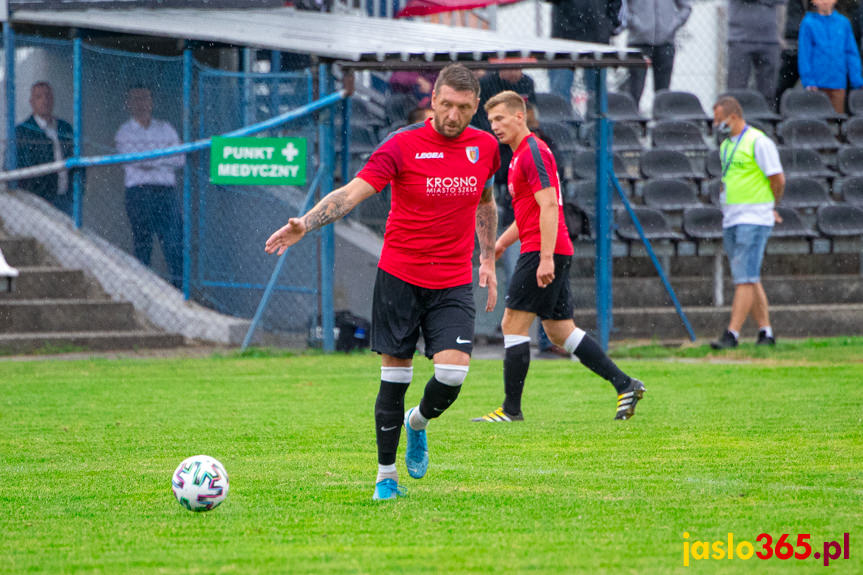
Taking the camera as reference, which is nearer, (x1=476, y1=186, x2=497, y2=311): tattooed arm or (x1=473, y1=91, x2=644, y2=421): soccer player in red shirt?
(x1=476, y1=186, x2=497, y2=311): tattooed arm

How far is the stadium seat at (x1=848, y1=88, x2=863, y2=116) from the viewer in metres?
18.2

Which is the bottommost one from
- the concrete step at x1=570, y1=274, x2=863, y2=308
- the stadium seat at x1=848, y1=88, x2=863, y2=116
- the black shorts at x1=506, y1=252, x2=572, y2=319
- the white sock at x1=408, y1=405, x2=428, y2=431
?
the concrete step at x1=570, y1=274, x2=863, y2=308

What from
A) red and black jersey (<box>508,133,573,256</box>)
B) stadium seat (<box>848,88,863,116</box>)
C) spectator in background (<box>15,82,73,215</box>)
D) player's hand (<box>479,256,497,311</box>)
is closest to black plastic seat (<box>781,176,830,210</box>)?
stadium seat (<box>848,88,863,116</box>)

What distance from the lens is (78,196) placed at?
1527 cm

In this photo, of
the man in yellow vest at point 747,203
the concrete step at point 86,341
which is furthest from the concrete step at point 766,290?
the concrete step at point 86,341

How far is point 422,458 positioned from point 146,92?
33.0 ft

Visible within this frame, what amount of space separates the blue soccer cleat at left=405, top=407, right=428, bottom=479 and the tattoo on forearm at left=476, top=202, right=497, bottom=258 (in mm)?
1088

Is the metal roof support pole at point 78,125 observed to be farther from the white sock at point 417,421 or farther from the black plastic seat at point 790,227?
→ the white sock at point 417,421

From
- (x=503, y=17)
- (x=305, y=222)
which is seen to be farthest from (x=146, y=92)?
(x=305, y=222)

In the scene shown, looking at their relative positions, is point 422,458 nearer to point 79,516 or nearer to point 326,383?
point 79,516

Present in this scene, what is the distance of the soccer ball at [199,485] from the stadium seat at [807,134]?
13.6 meters

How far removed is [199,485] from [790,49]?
15.6 m

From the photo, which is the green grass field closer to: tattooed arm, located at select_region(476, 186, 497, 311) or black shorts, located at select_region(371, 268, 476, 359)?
black shorts, located at select_region(371, 268, 476, 359)

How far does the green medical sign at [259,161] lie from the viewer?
13.9 metres
